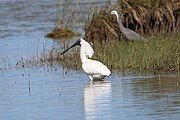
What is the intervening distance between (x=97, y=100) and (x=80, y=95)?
0.82m

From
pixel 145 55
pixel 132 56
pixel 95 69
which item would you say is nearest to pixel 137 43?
pixel 132 56

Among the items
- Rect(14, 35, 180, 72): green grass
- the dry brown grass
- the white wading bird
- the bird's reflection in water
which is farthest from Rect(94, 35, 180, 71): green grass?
the dry brown grass

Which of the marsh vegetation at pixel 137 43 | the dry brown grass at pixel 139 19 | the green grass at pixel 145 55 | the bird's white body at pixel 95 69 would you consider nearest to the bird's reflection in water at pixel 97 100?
the bird's white body at pixel 95 69

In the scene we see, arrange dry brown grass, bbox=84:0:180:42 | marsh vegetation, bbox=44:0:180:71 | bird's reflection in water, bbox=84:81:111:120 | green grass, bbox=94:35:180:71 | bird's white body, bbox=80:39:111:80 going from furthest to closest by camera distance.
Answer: dry brown grass, bbox=84:0:180:42 → marsh vegetation, bbox=44:0:180:71 → green grass, bbox=94:35:180:71 → bird's white body, bbox=80:39:111:80 → bird's reflection in water, bbox=84:81:111:120

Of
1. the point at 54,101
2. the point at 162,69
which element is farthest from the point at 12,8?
the point at 54,101

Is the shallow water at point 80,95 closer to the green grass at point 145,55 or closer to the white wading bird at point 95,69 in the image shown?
the white wading bird at point 95,69

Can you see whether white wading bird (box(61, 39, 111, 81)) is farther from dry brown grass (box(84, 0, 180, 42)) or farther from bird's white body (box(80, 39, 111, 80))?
dry brown grass (box(84, 0, 180, 42))

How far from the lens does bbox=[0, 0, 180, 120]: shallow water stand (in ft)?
38.0

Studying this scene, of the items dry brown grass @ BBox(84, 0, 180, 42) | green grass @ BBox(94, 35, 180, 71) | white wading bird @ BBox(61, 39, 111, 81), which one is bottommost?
white wading bird @ BBox(61, 39, 111, 81)

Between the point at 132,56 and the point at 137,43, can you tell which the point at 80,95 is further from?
the point at 137,43

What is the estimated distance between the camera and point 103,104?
489 inches

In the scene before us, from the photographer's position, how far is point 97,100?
42.5 ft

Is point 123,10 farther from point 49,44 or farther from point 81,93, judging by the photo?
point 81,93

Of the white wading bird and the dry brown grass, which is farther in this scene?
the dry brown grass
